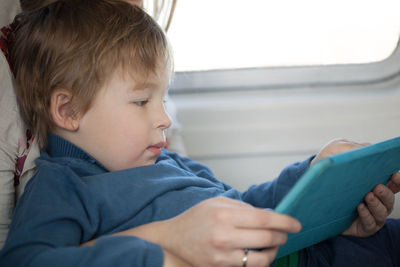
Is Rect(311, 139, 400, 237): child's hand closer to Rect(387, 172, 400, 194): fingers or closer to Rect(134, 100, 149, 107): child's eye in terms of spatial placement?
Rect(387, 172, 400, 194): fingers

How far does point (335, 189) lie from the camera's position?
707 millimetres

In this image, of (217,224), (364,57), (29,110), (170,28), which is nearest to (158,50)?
(29,110)

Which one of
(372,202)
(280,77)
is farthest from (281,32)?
(372,202)

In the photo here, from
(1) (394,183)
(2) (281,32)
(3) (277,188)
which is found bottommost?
(3) (277,188)

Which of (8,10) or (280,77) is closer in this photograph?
(8,10)

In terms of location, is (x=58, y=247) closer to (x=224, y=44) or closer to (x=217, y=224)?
(x=217, y=224)

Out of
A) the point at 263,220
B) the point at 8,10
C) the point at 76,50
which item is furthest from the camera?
the point at 8,10

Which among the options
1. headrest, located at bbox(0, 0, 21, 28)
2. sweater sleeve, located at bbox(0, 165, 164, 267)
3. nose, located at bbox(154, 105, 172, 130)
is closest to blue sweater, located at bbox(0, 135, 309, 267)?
sweater sleeve, located at bbox(0, 165, 164, 267)

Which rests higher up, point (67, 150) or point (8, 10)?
point (8, 10)

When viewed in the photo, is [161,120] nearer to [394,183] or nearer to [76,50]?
[76,50]

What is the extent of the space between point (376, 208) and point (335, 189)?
0.29 meters

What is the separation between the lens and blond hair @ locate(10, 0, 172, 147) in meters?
0.89

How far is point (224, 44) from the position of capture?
1571 mm

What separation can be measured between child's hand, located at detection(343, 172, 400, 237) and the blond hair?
0.55 m
